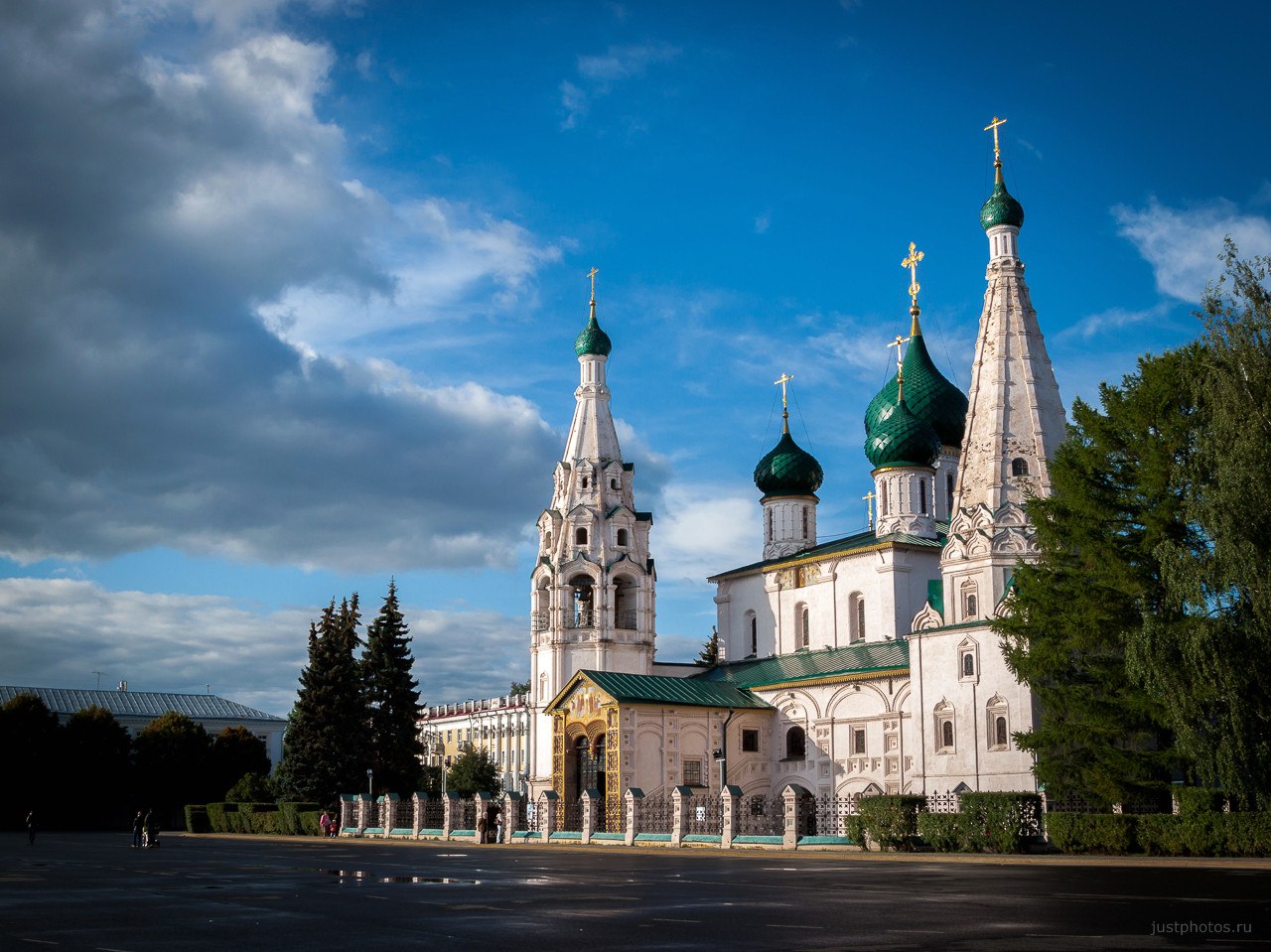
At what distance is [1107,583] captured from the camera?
27656mm

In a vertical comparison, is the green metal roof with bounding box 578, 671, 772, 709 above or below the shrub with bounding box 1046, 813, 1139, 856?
above

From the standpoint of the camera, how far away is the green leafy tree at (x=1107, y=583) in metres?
27.0

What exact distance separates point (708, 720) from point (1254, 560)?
2185 cm

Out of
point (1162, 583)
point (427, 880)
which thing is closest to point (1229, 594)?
point (1162, 583)

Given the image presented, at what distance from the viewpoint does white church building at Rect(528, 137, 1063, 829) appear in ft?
114

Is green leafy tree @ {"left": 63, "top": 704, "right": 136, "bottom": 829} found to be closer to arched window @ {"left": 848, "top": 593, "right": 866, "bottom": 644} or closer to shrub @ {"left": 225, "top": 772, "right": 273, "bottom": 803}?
shrub @ {"left": 225, "top": 772, "right": 273, "bottom": 803}

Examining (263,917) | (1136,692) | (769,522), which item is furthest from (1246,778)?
(769,522)

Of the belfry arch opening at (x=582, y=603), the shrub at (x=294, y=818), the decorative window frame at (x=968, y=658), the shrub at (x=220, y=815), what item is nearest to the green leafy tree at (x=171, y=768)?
the shrub at (x=220, y=815)

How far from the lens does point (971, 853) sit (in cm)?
2648

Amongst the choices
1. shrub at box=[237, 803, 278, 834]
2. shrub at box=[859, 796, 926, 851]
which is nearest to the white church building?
shrub at box=[859, 796, 926, 851]

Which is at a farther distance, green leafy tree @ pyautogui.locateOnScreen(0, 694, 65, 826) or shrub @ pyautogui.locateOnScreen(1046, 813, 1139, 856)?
green leafy tree @ pyautogui.locateOnScreen(0, 694, 65, 826)

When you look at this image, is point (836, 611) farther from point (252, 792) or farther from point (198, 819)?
point (198, 819)

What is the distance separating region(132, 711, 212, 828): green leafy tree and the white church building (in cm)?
2701

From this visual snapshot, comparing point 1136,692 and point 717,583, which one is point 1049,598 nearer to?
point 1136,692
